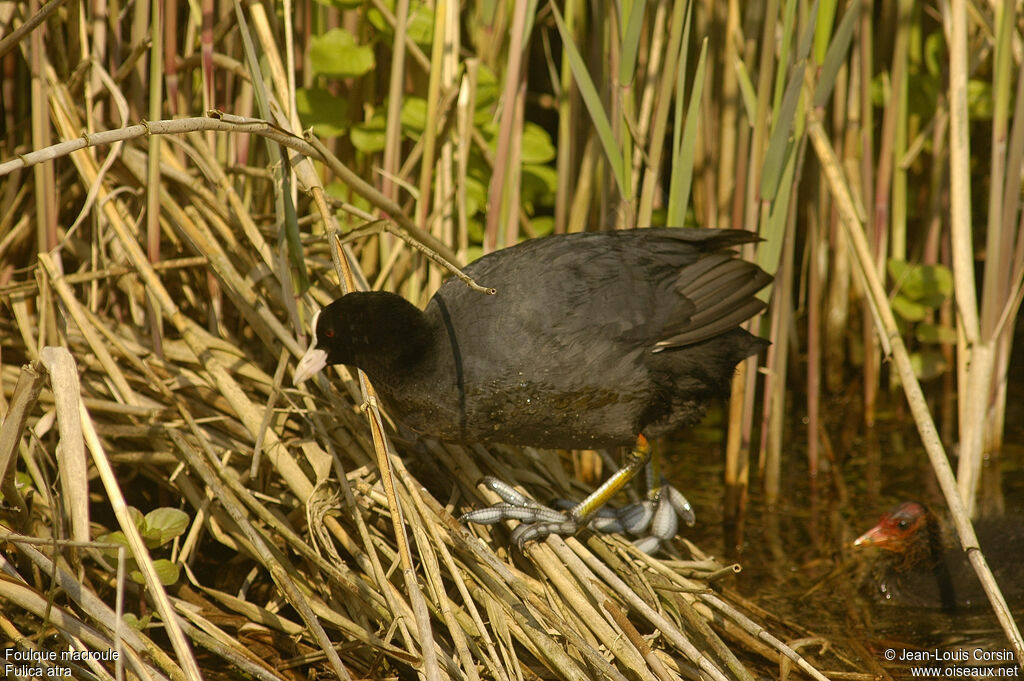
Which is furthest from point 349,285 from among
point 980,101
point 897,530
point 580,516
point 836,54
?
point 980,101

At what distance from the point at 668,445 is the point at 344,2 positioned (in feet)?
6.66

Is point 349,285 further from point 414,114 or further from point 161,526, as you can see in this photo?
point 414,114

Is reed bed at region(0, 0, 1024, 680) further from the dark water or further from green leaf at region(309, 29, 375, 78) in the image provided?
the dark water

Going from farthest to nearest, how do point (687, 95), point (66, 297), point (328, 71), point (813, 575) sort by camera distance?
1. point (687, 95)
2. point (813, 575)
3. point (328, 71)
4. point (66, 297)

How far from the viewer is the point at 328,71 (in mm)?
2867

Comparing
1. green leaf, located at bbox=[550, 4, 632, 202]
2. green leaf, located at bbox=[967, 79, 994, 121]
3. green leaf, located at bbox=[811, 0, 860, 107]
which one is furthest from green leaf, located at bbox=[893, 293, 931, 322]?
green leaf, located at bbox=[550, 4, 632, 202]

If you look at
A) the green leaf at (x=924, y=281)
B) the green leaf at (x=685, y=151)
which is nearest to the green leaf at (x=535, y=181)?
the green leaf at (x=685, y=151)

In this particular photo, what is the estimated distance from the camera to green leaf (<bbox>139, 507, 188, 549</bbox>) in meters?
2.27

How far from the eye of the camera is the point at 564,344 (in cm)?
245

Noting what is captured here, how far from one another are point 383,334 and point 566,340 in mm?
452

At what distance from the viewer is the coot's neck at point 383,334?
2.38 m

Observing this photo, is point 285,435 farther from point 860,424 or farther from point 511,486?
point 860,424

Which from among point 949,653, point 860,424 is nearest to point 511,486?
point 949,653

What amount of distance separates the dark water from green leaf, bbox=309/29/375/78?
71.6 inches
